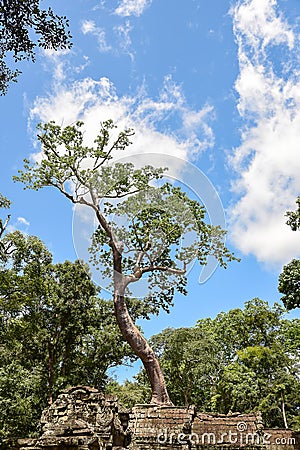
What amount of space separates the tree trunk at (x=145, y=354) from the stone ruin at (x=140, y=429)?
120 cm

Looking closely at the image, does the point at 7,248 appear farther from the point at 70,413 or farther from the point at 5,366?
the point at 70,413

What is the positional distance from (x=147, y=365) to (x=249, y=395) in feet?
34.4

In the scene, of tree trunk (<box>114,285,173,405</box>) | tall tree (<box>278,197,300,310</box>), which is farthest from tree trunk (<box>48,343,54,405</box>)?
tall tree (<box>278,197,300,310</box>)

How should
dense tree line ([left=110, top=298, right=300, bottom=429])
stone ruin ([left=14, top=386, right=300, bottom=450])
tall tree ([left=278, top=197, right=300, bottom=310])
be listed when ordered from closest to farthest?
1. stone ruin ([left=14, top=386, right=300, bottom=450])
2. tall tree ([left=278, top=197, right=300, bottom=310])
3. dense tree line ([left=110, top=298, right=300, bottom=429])

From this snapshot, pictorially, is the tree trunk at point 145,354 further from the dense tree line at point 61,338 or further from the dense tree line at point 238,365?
the dense tree line at point 238,365

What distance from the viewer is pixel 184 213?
1730cm

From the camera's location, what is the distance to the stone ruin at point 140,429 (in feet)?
20.6

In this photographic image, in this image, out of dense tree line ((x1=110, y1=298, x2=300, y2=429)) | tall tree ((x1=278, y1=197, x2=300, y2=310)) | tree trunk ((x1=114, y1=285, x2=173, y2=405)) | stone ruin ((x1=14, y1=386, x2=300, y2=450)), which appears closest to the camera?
stone ruin ((x1=14, y1=386, x2=300, y2=450))

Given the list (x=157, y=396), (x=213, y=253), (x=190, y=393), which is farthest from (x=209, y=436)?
(x=190, y=393)

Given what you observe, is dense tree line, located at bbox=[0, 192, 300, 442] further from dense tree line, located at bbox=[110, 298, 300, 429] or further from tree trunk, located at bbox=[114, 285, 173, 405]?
tree trunk, located at bbox=[114, 285, 173, 405]

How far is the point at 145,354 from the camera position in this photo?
1497cm

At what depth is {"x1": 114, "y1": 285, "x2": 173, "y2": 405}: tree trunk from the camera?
14453 mm

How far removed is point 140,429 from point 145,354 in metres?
2.94

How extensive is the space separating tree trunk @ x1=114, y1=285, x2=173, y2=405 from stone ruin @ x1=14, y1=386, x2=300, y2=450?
3.92 feet
